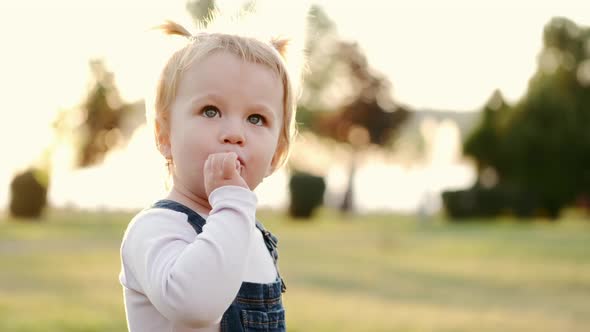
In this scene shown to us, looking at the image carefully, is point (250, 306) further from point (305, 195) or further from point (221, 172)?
point (305, 195)

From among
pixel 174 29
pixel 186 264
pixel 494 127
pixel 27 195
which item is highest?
pixel 494 127

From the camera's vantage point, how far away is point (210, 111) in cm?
210

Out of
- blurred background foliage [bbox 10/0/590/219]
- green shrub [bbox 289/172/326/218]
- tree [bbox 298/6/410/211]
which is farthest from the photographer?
tree [bbox 298/6/410/211]

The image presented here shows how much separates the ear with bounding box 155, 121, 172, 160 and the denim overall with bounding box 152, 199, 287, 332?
0.14 m

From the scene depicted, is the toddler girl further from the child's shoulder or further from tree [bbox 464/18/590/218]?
tree [bbox 464/18/590/218]

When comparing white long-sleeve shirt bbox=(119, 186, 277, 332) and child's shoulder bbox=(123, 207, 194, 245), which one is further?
child's shoulder bbox=(123, 207, 194, 245)

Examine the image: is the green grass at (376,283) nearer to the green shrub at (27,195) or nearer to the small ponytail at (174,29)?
the small ponytail at (174,29)

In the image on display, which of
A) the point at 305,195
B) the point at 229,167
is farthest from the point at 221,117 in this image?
the point at 305,195

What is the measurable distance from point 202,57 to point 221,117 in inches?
6.4

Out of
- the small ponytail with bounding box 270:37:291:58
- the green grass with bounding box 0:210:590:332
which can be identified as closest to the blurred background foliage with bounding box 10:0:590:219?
the green grass with bounding box 0:210:590:332

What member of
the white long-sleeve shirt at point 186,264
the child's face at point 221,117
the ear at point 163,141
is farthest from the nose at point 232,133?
the ear at point 163,141

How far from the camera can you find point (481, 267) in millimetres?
14109

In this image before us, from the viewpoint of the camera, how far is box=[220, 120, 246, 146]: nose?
206 centimetres

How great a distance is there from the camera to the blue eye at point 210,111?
2100mm
